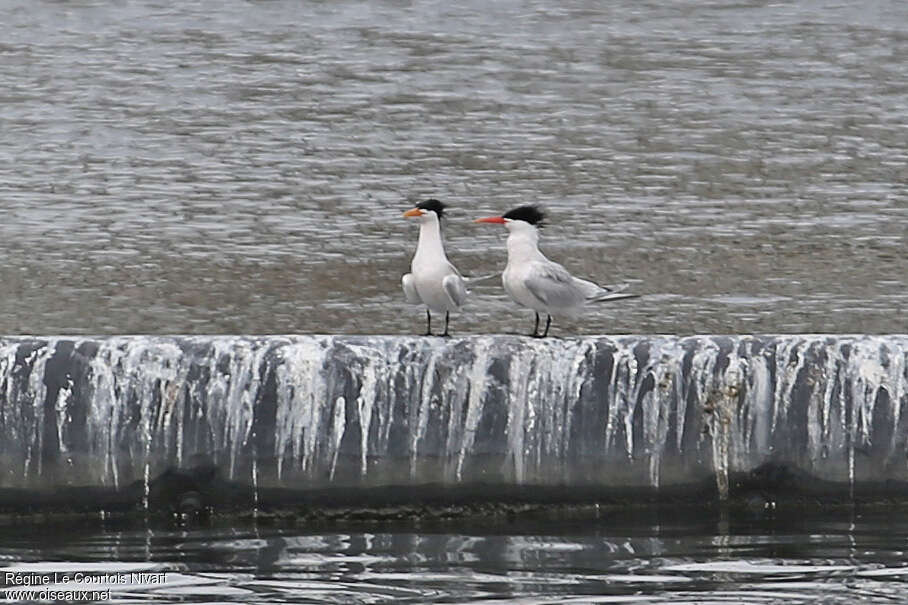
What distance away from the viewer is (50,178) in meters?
12.4

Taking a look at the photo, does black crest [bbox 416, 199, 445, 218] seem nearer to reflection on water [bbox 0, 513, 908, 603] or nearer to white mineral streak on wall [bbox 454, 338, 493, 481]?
white mineral streak on wall [bbox 454, 338, 493, 481]

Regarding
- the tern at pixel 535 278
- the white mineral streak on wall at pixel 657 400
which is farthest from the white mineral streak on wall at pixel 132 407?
the white mineral streak on wall at pixel 657 400

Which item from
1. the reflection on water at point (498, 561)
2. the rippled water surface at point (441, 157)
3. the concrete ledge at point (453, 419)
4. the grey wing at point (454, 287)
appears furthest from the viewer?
the rippled water surface at point (441, 157)

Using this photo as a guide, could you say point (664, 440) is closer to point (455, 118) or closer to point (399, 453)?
point (399, 453)

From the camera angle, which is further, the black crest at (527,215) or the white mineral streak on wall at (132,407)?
the black crest at (527,215)

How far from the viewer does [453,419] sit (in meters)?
7.10

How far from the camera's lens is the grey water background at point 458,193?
6.55 meters

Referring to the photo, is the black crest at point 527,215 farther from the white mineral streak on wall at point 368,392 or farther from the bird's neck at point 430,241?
the white mineral streak on wall at point 368,392

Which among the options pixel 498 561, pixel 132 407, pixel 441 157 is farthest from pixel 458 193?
pixel 498 561

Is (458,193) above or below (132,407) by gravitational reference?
above

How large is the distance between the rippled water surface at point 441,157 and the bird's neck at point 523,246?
1827 millimetres

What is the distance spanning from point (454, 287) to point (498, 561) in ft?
3.72

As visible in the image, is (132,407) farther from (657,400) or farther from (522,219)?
(657,400)

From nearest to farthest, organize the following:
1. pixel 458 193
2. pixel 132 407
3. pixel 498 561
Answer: pixel 498 561
pixel 132 407
pixel 458 193
